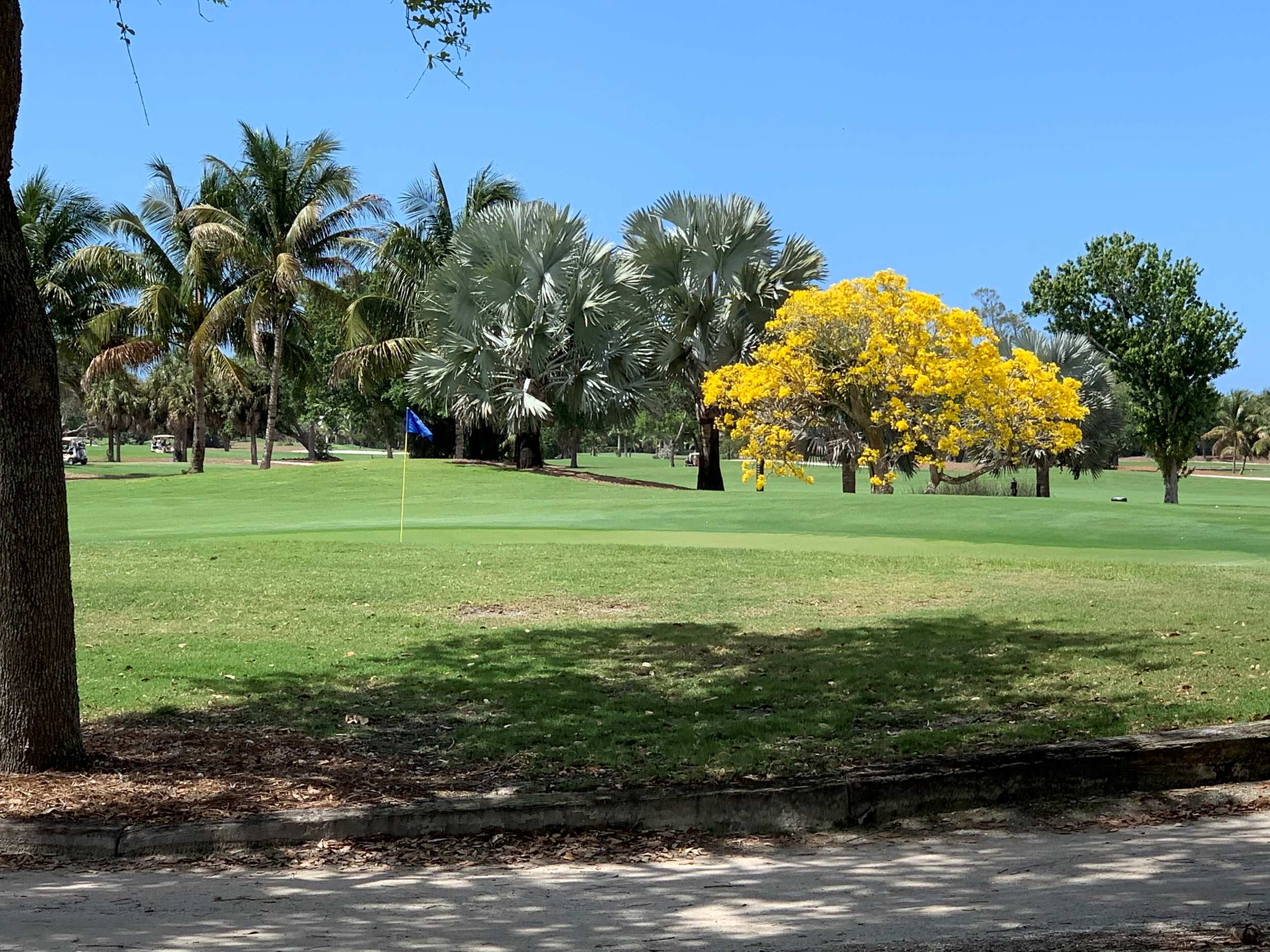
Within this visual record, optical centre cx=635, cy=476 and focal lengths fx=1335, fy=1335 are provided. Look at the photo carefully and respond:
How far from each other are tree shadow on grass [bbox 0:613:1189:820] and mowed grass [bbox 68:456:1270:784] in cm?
4

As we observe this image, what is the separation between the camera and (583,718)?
9.25 metres

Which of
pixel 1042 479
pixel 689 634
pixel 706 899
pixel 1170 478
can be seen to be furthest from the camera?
pixel 1042 479

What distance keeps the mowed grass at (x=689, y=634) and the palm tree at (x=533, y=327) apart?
14.6 m

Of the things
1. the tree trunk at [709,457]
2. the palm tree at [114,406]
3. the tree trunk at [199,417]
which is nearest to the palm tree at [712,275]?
the tree trunk at [709,457]

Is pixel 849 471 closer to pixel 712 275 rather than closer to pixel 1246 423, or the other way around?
pixel 712 275

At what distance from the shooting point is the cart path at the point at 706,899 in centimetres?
492

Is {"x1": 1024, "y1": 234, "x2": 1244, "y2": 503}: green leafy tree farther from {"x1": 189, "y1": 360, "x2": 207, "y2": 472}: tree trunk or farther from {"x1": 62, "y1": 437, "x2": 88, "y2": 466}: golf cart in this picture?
{"x1": 62, "y1": 437, "x2": 88, "y2": 466}: golf cart

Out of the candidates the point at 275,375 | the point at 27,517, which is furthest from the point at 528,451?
the point at 27,517

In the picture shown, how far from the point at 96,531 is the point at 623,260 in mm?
22514

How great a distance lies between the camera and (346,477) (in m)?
39.6

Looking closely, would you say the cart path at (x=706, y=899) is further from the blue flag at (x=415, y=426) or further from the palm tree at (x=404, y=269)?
the palm tree at (x=404, y=269)

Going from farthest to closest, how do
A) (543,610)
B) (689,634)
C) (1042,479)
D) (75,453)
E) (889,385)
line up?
1. (75,453)
2. (1042,479)
3. (889,385)
4. (543,610)
5. (689,634)

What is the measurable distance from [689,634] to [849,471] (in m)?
27.3

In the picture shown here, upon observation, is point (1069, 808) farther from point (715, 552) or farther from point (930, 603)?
point (715, 552)
